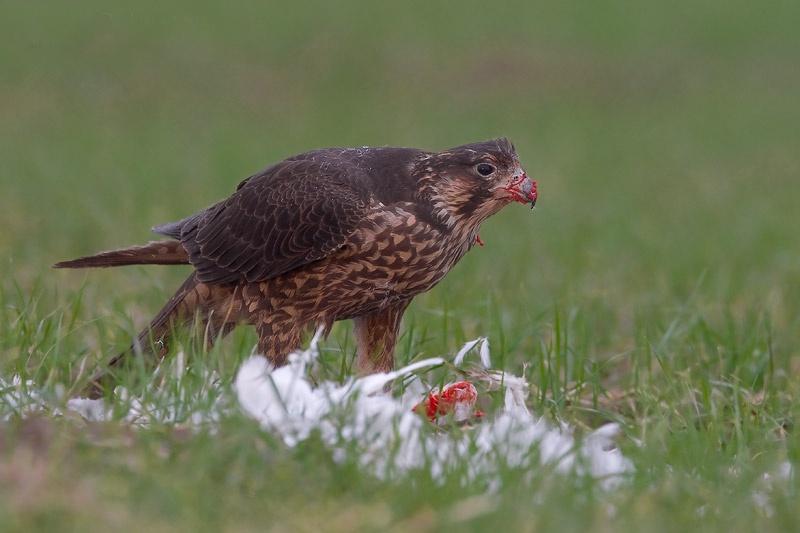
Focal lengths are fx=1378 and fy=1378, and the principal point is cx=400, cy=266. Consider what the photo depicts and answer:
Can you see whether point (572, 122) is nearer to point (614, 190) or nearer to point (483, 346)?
point (614, 190)

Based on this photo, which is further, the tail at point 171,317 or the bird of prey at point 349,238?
the tail at point 171,317

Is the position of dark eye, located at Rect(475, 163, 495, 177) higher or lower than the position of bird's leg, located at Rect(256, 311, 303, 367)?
higher

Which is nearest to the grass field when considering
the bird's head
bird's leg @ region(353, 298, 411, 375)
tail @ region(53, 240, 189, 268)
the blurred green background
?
the blurred green background

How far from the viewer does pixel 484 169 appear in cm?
443

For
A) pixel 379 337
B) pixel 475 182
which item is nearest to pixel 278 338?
pixel 379 337

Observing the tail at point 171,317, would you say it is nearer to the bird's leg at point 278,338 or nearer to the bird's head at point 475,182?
the bird's leg at point 278,338

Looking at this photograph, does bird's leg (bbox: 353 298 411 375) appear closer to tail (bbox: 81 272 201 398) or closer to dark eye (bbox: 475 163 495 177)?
dark eye (bbox: 475 163 495 177)

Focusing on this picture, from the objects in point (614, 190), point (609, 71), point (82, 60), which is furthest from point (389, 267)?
point (609, 71)

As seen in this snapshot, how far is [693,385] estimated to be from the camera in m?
4.99

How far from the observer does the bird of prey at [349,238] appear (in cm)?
438

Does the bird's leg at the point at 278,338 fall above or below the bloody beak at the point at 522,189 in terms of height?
below

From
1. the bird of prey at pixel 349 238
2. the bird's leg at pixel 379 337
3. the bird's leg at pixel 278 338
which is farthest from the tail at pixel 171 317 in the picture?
the bird's leg at pixel 379 337

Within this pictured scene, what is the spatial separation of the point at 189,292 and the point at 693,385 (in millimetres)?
1844

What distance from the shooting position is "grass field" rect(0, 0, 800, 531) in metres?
3.20
